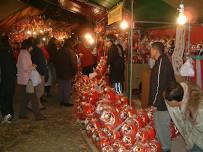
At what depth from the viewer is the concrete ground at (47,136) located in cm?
719

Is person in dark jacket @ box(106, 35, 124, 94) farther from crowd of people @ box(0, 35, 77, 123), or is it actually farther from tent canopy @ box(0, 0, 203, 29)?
crowd of people @ box(0, 35, 77, 123)

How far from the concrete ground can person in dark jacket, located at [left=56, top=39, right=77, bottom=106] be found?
3.68 feet

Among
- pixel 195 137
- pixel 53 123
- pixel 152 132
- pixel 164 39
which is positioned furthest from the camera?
pixel 164 39

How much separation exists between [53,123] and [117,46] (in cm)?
307

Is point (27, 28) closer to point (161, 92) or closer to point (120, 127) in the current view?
point (120, 127)

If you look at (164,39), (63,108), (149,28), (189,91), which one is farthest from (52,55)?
(189,91)

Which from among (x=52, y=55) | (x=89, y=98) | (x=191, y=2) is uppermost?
(x=191, y=2)

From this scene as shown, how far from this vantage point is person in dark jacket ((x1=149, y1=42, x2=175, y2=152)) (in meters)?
6.23

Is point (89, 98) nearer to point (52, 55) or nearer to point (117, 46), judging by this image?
point (117, 46)

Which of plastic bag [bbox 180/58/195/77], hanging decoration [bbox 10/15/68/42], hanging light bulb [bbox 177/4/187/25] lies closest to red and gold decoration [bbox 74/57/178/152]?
plastic bag [bbox 180/58/195/77]

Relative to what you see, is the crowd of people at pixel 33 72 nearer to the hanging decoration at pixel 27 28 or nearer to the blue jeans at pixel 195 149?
the blue jeans at pixel 195 149

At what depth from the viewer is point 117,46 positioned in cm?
1080

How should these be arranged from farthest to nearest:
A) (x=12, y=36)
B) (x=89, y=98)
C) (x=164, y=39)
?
1. (x=12, y=36)
2. (x=164, y=39)
3. (x=89, y=98)

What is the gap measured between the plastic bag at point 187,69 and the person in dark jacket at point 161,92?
110 cm
